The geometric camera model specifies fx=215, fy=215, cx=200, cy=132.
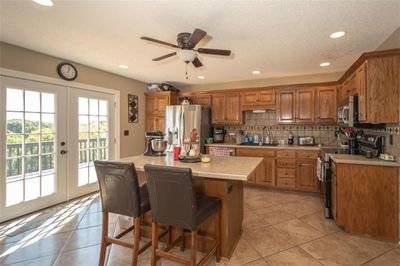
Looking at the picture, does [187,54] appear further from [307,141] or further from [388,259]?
[307,141]

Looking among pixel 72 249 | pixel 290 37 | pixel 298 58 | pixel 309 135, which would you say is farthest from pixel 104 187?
pixel 309 135

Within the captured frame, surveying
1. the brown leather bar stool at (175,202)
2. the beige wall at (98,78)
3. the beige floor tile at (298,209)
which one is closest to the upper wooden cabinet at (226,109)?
the beige wall at (98,78)

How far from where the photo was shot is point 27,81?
3.10 meters

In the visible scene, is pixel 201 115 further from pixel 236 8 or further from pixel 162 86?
pixel 236 8

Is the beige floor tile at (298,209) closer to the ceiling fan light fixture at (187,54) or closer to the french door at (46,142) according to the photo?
the ceiling fan light fixture at (187,54)

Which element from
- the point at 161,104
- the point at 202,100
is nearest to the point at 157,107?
the point at 161,104

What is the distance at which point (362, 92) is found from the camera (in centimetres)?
256

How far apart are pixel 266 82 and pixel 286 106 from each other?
30.0 inches

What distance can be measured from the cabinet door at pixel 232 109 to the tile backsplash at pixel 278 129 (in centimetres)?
31

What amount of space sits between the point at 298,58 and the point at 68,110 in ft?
12.8

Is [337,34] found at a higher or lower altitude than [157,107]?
higher

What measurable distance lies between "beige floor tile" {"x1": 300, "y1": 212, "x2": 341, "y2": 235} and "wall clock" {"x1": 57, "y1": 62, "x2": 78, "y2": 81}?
4.26m

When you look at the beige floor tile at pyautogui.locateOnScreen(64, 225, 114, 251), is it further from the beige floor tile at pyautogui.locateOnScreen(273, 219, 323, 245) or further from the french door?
the beige floor tile at pyautogui.locateOnScreen(273, 219, 323, 245)

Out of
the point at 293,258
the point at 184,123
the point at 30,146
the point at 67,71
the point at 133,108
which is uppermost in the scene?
the point at 67,71
